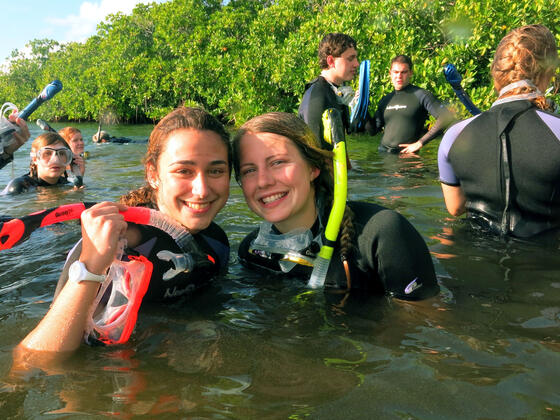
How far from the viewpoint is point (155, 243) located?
90.3 inches

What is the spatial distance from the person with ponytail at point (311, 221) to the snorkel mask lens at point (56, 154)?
4035 mm

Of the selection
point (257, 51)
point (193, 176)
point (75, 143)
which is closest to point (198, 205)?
point (193, 176)

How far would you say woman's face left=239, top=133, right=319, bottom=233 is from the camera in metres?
2.26

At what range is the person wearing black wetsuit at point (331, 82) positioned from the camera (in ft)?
16.4

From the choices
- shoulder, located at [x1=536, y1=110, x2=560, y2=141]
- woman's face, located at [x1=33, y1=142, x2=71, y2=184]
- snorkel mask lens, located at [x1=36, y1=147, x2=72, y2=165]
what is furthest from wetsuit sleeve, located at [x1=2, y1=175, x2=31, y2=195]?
shoulder, located at [x1=536, y1=110, x2=560, y2=141]

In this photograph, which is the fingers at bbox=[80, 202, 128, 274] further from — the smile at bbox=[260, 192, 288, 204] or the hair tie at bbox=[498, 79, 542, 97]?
the hair tie at bbox=[498, 79, 542, 97]

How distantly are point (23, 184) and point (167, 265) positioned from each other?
13.9ft

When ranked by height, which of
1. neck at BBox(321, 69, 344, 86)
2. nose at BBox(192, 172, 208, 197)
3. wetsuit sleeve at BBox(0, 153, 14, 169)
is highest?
neck at BBox(321, 69, 344, 86)

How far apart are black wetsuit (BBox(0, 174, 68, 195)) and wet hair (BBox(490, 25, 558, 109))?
5.28 meters

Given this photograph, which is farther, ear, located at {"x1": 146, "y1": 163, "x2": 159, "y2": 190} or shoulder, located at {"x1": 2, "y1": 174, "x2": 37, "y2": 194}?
shoulder, located at {"x1": 2, "y1": 174, "x2": 37, "y2": 194}

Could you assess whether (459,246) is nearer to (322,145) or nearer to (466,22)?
(322,145)

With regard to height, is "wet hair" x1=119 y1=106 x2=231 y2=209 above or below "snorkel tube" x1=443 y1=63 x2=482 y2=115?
below

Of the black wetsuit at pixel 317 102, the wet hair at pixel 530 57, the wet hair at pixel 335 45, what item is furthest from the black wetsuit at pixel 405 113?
the wet hair at pixel 530 57

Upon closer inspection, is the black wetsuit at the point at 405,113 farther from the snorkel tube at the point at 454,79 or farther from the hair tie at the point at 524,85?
the hair tie at the point at 524,85
